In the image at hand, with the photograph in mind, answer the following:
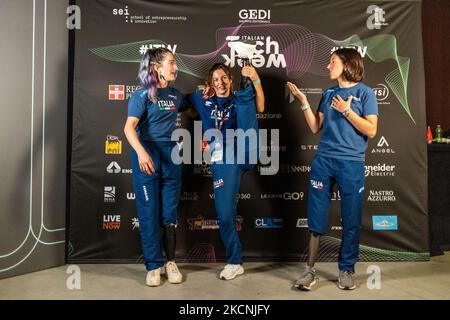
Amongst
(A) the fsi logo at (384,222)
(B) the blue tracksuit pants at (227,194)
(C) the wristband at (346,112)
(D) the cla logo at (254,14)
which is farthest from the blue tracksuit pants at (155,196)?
(A) the fsi logo at (384,222)

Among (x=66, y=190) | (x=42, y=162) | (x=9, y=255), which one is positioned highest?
(x=42, y=162)

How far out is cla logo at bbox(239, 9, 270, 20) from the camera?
3.58m

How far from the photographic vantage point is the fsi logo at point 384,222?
3.63 m

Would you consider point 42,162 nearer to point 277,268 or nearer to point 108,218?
point 108,218

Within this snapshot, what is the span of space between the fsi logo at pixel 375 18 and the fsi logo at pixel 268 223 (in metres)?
1.76

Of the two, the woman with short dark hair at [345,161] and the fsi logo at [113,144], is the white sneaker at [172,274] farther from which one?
the fsi logo at [113,144]

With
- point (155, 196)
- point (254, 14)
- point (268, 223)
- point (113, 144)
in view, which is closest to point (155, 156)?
point (155, 196)

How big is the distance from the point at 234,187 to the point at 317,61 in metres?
1.32

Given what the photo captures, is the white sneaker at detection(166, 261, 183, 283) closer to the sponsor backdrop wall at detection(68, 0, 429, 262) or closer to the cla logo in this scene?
the sponsor backdrop wall at detection(68, 0, 429, 262)

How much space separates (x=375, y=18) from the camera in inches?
143

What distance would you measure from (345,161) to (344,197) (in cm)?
24

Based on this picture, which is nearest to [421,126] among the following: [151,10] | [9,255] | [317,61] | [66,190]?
[317,61]
